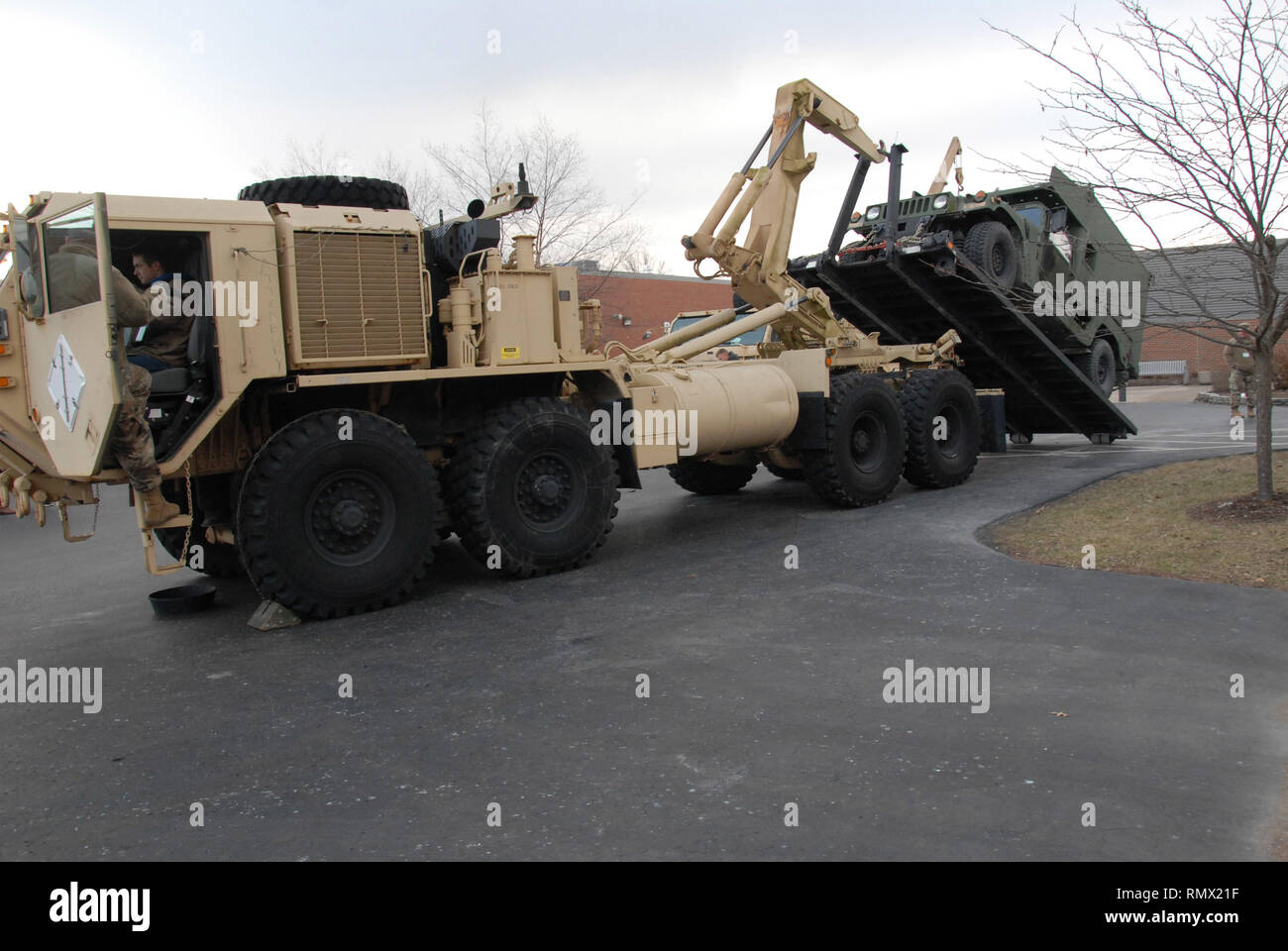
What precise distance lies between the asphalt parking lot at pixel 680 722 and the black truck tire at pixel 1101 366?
267 inches

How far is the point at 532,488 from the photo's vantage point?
325 inches

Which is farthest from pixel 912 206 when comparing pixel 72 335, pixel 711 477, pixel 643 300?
pixel 643 300

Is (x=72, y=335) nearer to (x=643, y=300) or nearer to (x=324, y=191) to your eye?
(x=324, y=191)

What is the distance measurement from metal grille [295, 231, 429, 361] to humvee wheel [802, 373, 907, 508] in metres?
4.72

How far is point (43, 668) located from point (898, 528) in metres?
6.83

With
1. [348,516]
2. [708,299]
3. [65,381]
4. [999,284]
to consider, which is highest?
[708,299]

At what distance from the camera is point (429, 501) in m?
7.53

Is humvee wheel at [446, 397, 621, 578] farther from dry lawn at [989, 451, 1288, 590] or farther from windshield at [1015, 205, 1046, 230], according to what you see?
windshield at [1015, 205, 1046, 230]

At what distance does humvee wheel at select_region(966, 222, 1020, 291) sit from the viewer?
12516 mm

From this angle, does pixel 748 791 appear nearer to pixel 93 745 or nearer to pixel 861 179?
pixel 93 745

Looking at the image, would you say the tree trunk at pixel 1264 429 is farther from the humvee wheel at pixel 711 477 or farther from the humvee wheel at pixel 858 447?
the humvee wheel at pixel 711 477

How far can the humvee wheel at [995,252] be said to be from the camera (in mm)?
12516

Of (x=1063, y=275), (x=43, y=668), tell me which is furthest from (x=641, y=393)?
(x=1063, y=275)

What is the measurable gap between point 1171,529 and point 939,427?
146 inches
